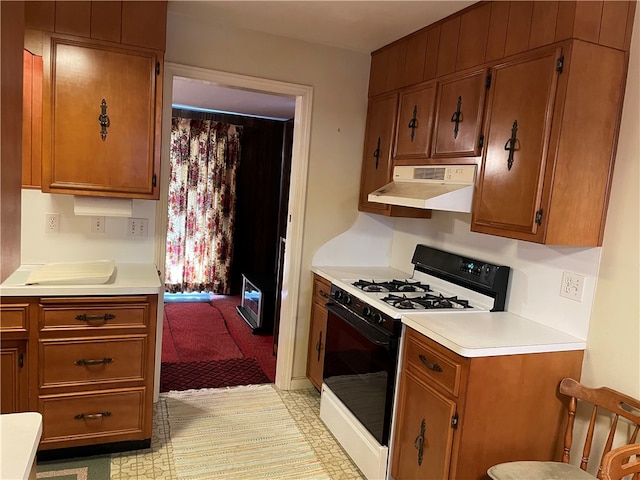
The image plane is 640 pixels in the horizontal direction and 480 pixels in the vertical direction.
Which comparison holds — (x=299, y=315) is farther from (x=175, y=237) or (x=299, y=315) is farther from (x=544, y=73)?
(x=175, y=237)

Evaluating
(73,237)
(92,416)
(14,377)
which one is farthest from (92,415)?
(73,237)

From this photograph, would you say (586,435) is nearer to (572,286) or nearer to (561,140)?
(572,286)

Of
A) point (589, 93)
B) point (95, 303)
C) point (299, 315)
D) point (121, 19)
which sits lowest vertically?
point (299, 315)

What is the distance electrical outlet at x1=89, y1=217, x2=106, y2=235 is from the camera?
2777 millimetres

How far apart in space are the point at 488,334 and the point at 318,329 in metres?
1.41

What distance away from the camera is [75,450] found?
2396 millimetres

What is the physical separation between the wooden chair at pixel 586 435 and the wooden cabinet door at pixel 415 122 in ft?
4.48

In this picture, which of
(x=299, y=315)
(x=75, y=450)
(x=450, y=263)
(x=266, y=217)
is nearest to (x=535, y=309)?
(x=450, y=263)

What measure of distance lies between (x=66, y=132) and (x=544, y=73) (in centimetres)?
221

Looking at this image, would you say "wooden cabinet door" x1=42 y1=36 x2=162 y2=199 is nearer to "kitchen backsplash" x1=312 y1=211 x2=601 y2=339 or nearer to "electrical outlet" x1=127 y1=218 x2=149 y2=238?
"electrical outlet" x1=127 y1=218 x2=149 y2=238

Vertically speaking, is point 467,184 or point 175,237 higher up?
point 467,184

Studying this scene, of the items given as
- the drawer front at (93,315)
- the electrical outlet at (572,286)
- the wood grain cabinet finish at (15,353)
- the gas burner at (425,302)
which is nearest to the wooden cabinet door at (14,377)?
the wood grain cabinet finish at (15,353)

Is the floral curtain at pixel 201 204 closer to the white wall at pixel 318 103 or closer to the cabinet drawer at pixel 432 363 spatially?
the white wall at pixel 318 103

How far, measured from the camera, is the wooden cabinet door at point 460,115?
7.38ft
